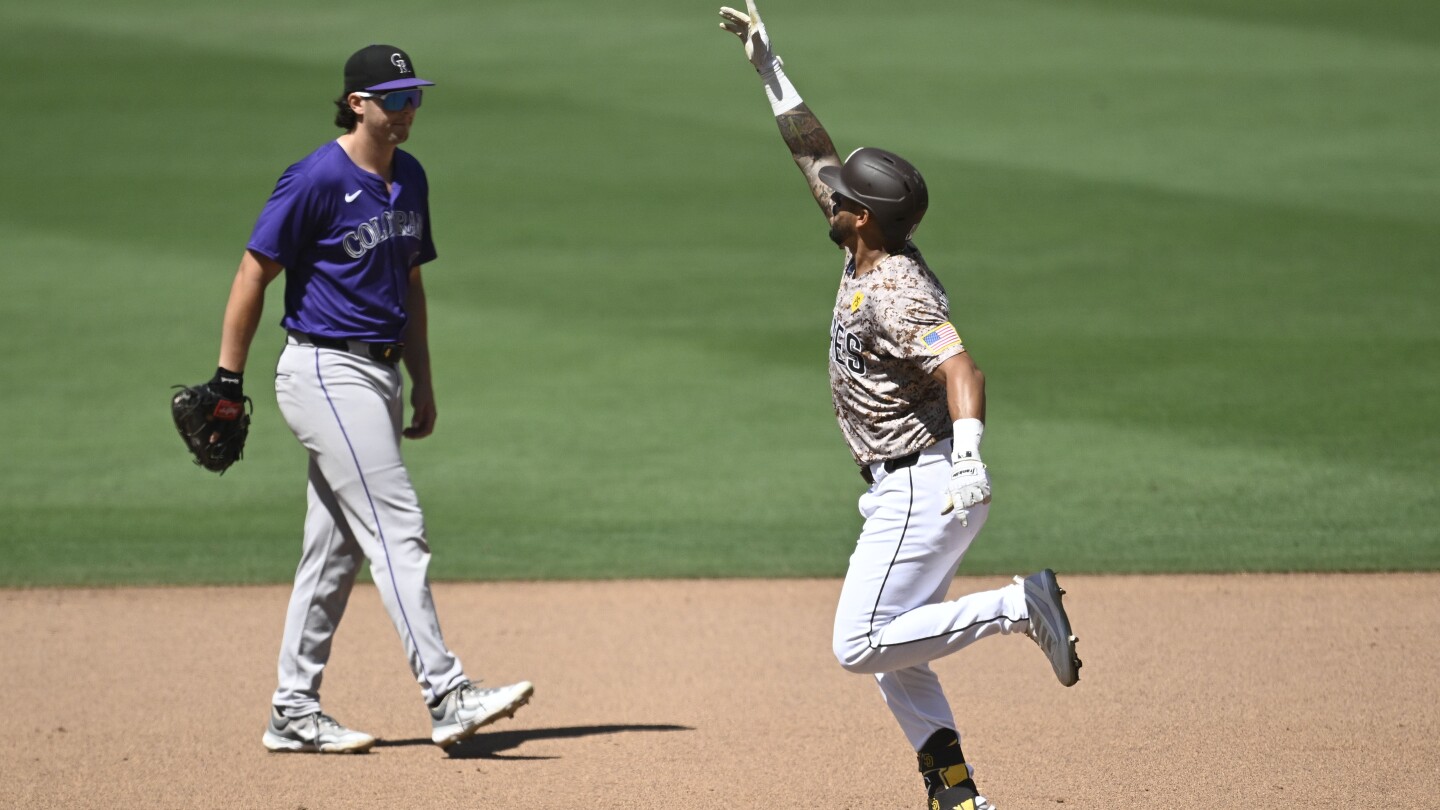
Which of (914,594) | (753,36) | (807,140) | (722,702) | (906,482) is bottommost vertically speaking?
(722,702)

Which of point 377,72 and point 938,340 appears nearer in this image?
point 938,340

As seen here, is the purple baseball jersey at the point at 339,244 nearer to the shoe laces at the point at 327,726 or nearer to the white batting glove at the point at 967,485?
the shoe laces at the point at 327,726

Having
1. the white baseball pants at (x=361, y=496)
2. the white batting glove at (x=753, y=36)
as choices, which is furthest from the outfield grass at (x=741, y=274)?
the white batting glove at (x=753, y=36)

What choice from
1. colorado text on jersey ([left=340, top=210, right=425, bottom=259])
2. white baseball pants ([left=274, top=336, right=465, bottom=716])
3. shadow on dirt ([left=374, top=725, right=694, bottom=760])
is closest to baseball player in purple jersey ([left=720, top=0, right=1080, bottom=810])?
shadow on dirt ([left=374, top=725, right=694, bottom=760])

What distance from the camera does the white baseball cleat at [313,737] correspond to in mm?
5516

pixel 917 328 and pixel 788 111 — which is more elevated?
pixel 788 111

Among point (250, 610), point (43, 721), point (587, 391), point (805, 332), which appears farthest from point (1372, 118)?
point (43, 721)

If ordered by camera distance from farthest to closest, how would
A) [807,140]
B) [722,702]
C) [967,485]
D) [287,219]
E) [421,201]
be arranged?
[722,702] → [421,201] → [287,219] → [807,140] → [967,485]

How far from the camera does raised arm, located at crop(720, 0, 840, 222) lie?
525 cm

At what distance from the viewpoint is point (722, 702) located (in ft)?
20.0

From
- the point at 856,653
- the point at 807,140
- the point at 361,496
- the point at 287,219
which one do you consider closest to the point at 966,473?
the point at 856,653

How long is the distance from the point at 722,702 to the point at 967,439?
226 cm

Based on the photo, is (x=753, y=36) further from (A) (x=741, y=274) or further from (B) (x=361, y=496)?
(A) (x=741, y=274)

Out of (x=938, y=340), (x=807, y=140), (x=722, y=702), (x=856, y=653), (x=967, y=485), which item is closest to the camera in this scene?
(x=967, y=485)
